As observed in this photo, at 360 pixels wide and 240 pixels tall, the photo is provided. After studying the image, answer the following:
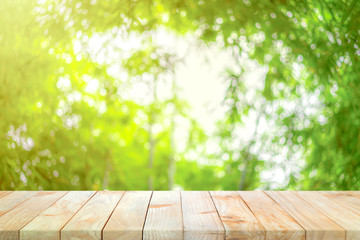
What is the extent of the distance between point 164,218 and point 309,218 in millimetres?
498

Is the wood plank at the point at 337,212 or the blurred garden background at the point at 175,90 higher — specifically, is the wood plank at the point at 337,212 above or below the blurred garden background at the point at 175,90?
below

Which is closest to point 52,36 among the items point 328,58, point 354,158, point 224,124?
point 224,124

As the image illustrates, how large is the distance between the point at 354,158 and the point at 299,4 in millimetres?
1037

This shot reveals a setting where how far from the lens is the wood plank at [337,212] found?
4.13ft

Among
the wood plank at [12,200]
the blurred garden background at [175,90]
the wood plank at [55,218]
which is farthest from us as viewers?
the blurred garden background at [175,90]

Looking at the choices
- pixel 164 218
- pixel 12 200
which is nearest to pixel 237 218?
pixel 164 218

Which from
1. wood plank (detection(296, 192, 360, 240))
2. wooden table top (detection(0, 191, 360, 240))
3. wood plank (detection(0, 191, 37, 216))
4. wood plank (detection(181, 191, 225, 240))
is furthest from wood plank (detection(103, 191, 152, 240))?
wood plank (detection(296, 192, 360, 240))

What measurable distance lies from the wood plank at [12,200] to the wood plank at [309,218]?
1010mm

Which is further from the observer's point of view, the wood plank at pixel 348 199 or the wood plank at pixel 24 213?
the wood plank at pixel 348 199

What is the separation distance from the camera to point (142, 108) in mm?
2824

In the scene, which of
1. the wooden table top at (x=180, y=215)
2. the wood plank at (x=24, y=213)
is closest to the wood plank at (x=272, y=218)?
the wooden table top at (x=180, y=215)

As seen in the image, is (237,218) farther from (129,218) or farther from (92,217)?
(92,217)

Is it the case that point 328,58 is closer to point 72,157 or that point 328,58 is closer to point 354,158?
point 354,158

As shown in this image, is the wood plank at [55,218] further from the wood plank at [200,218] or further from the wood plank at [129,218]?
the wood plank at [200,218]
